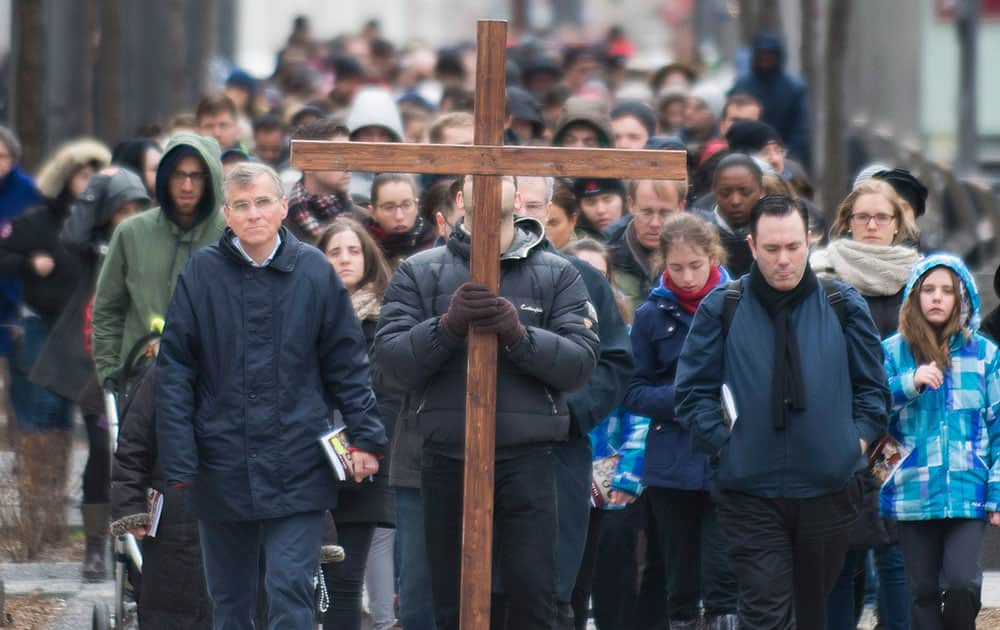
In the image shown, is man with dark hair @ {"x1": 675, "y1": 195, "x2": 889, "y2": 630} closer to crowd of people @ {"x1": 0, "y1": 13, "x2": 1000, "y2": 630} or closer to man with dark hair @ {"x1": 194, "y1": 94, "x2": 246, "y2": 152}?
crowd of people @ {"x1": 0, "y1": 13, "x2": 1000, "y2": 630}

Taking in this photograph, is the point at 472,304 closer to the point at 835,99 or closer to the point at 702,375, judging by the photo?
the point at 702,375

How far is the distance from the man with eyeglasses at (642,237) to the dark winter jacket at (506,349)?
1949mm

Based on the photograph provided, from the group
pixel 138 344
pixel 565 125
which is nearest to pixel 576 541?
pixel 138 344

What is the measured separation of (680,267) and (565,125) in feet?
12.4

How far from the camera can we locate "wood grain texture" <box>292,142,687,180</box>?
7242mm

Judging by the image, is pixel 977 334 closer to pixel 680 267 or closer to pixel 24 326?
pixel 680 267

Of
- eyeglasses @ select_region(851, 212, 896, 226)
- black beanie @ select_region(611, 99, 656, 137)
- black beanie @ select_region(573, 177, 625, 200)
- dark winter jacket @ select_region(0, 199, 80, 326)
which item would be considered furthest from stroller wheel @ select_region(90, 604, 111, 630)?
black beanie @ select_region(611, 99, 656, 137)

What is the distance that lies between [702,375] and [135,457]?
1962 mm

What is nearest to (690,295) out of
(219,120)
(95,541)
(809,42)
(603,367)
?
(603,367)

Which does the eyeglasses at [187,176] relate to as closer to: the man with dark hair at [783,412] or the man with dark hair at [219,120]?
the man with dark hair at [783,412]

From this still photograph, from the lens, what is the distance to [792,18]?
117 feet

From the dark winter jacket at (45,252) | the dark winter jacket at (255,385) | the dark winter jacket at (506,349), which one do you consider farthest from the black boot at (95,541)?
the dark winter jacket at (506,349)

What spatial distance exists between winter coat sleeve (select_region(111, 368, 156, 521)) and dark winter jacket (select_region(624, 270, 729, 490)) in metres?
1.86

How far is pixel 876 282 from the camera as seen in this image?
8.85 m
